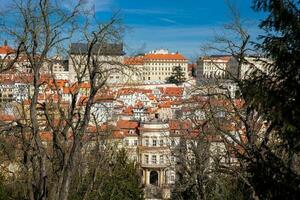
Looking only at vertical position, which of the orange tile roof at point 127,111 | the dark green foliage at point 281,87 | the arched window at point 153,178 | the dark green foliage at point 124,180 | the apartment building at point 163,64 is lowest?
the arched window at point 153,178

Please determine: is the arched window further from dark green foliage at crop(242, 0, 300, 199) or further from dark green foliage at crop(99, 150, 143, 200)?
dark green foliage at crop(242, 0, 300, 199)

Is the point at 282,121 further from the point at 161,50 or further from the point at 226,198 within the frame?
the point at 161,50

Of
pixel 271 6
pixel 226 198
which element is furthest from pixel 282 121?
pixel 226 198

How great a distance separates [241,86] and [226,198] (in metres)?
10.0

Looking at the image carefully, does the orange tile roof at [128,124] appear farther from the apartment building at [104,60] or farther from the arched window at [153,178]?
the apartment building at [104,60]

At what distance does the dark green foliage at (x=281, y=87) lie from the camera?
5586 millimetres

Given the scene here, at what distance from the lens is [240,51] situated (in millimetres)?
9562

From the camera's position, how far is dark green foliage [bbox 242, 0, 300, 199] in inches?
220

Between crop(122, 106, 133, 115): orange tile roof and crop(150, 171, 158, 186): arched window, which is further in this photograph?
crop(122, 106, 133, 115): orange tile roof

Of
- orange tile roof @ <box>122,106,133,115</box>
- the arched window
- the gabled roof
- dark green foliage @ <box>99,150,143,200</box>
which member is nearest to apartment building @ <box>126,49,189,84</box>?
orange tile roof @ <box>122,106,133,115</box>

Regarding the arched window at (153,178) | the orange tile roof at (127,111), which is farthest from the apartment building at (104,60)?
the orange tile roof at (127,111)

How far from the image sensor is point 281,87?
5742 millimetres

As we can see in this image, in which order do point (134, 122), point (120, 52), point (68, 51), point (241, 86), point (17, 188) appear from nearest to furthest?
1. point (241, 86)
2. point (68, 51)
3. point (120, 52)
4. point (17, 188)
5. point (134, 122)

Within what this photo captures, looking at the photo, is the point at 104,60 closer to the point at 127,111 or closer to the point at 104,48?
the point at 104,48
